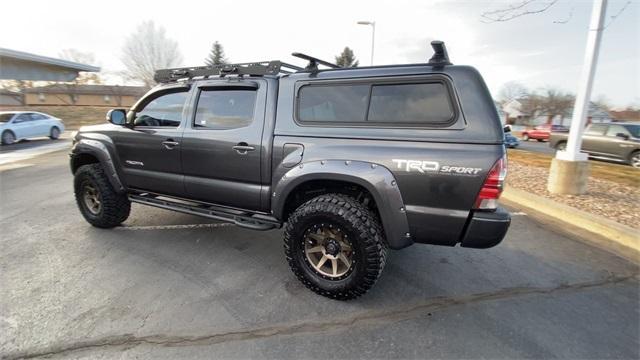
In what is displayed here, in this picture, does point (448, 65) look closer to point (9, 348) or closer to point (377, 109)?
point (377, 109)

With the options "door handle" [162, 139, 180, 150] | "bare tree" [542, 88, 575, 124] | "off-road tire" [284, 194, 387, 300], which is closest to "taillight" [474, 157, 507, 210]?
"off-road tire" [284, 194, 387, 300]

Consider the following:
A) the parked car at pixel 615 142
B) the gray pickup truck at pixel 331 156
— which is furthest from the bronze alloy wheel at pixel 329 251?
the parked car at pixel 615 142

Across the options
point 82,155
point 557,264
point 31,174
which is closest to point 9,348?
point 82,155

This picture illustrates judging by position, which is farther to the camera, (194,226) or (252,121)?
(194,226)

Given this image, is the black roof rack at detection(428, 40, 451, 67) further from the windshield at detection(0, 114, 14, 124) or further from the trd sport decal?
the windshield at detection(0, 114, 14, 124)

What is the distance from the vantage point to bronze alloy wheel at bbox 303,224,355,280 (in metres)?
2.85

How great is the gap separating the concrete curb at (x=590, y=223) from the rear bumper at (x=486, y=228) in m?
2.59

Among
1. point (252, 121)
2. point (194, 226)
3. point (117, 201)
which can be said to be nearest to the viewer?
point (252, 121)

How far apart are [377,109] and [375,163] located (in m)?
0.47

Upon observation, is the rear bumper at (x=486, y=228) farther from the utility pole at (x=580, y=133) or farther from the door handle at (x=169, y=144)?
the utility pole at (x=580, y=133)

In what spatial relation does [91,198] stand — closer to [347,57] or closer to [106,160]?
[106,160]

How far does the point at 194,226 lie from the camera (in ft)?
15.0

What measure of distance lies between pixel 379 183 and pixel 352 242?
0.54 m

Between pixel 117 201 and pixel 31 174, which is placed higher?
pixel 117 201
